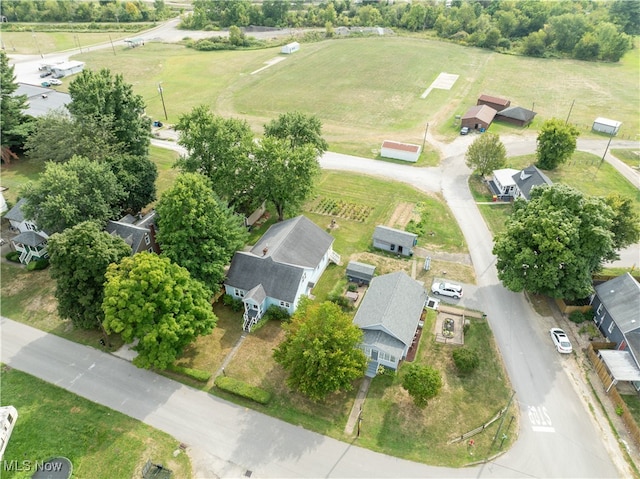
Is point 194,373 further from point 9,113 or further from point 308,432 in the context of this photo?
point 9,113

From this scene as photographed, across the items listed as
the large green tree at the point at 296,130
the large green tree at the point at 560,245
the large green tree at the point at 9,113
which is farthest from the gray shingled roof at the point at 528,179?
the large green tree at the point at 9,113

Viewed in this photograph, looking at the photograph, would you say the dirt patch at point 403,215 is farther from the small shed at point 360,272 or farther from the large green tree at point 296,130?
the large green tree at point 296,130

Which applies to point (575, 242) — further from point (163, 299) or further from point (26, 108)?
point (26, 108)

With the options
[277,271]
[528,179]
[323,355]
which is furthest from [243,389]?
[528,179]

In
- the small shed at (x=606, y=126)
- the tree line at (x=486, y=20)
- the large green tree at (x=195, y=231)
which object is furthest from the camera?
the tree line at (x=486, y=20)

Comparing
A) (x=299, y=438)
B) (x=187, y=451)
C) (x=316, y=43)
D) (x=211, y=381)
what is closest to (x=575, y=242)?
(x=299, y=438)

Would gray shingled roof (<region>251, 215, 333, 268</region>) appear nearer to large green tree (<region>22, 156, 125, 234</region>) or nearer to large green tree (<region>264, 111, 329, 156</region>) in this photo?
large green tree (<region>264, 111, 329, 156</region>)

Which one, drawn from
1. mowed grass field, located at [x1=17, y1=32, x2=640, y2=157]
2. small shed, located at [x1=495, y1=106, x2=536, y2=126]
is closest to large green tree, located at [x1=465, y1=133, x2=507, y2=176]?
mowed grass field, located at [x1=17, y1=32, x2=640, y2=157]
